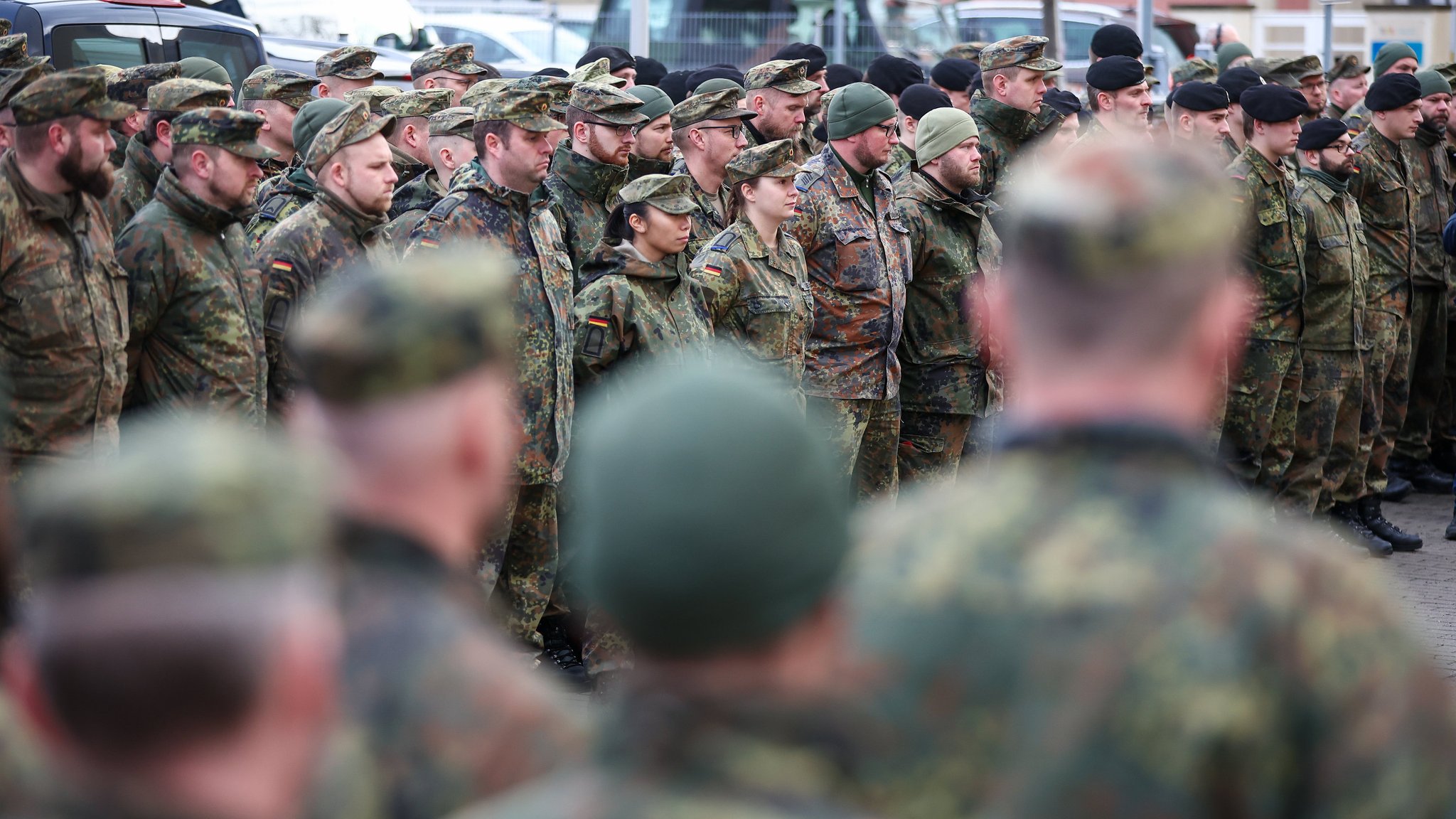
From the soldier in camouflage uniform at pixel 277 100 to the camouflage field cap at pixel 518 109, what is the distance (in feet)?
7.13

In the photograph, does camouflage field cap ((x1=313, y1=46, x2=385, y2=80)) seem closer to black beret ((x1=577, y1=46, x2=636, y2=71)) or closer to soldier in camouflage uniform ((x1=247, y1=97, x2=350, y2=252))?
black beret ((x1=577, y1=46, x2=636, y2=71))

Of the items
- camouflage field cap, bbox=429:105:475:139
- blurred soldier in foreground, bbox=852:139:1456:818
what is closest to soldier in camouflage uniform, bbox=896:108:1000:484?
camouflage field cap, bbox=429:105:475:139

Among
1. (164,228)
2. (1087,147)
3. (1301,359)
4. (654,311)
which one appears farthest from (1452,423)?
(1087,147)

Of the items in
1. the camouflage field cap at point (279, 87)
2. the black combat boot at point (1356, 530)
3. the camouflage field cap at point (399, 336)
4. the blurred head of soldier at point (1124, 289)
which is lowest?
the black combat boot at point (1356, 530)

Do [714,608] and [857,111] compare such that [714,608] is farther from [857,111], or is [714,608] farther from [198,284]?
[857,111]

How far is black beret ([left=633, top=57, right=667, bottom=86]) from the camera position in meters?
10.5

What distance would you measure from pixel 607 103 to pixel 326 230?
174 cm

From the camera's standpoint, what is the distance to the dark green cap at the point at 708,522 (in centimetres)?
142

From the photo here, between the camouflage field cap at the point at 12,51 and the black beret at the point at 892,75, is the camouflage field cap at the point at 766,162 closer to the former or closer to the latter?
the camouflage field cap at the point at 12,51

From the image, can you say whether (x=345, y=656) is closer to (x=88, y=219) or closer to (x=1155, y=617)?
(x=1155, y=617)

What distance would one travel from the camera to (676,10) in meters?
15.9

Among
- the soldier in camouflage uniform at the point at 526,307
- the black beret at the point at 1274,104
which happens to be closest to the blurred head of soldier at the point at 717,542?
the soldier in camouflage uniform at the point at 526,307

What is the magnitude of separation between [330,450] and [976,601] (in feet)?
2.72

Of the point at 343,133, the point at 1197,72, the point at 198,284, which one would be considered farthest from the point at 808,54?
the point at 198,284
